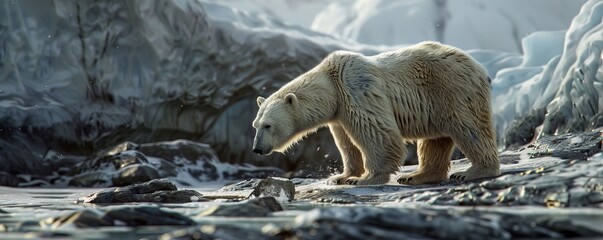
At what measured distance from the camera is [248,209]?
5.18 metres

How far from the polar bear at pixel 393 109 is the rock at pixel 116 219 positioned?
2.70 m

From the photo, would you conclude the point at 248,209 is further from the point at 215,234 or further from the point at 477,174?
the point at 477,174

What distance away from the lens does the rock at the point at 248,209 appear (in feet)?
16.7

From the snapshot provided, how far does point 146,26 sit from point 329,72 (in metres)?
8.47

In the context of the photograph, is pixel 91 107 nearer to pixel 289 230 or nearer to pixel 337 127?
pixel 337 127

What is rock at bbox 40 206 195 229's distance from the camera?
454 centimetres

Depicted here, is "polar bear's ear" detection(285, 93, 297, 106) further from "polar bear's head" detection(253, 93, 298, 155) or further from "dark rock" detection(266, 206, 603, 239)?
"dark rock" detection(266, 206, 603, 239)

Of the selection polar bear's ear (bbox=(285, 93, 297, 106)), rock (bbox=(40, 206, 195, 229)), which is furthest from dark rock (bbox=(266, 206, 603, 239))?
polar bear's ear (bbox=(285, 93, 297, 106))

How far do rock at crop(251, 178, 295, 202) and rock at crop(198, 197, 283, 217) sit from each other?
1462 millimetres

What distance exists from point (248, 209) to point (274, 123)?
2.31 metres

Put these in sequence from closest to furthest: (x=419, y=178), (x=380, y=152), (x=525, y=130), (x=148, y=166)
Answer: (x=380, y=152) → (x=419, y=178) → (x=148, y=166) → (x=525, y=130)

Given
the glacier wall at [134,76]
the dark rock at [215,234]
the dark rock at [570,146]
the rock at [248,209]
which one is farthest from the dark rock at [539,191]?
the glacier wall at [134,76]

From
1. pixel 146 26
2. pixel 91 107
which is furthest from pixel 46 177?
pixel 146 26

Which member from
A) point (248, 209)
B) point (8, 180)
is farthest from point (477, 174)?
point (8, 180)
